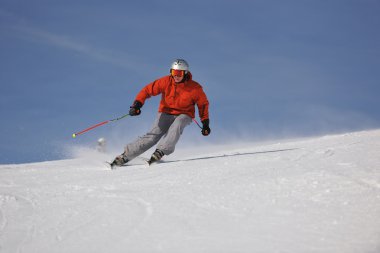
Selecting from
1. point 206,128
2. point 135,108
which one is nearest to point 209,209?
point 206,128

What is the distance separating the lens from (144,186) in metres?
4.84

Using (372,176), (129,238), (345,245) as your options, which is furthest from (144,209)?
(372,176)

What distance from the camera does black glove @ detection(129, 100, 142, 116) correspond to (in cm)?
721

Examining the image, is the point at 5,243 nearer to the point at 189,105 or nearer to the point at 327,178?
the point at 327,178

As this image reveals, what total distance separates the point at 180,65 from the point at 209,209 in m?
3.65

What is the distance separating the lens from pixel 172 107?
7.21m

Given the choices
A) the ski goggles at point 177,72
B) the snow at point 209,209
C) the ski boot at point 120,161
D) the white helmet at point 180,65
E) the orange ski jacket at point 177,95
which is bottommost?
the snow at point 209,209

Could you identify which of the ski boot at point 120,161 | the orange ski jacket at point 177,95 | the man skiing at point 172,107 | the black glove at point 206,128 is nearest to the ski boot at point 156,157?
the man skiing at point 172,107

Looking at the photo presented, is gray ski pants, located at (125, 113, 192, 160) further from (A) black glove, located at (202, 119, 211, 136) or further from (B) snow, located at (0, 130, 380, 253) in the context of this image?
(B) snow, located at (0, 130, 380, 253)

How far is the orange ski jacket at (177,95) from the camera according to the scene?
715cm

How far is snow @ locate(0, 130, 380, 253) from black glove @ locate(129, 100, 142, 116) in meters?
1.67

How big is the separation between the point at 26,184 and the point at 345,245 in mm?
3983

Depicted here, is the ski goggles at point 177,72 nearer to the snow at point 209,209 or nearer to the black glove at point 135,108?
the black glove at point 135,108

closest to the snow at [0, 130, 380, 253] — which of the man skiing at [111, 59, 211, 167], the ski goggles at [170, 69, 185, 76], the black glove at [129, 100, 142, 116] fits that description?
the man skiing at [111, 59, 211, 167]
